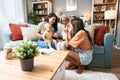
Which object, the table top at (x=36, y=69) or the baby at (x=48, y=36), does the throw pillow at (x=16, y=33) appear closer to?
the baby at (x=48, y=36)

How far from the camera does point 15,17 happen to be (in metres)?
3.99

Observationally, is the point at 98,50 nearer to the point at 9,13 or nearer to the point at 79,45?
the point at 79,45

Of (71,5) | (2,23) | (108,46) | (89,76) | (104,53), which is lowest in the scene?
(89,76)

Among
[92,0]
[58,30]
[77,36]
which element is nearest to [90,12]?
[92,0]

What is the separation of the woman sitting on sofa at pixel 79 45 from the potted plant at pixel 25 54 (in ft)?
3.00

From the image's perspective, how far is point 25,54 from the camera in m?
1.20

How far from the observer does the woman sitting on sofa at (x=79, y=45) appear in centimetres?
201

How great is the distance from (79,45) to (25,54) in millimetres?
1128

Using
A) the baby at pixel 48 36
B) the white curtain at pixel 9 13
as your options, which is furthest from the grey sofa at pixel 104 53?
the white curtain at pixel 9 13

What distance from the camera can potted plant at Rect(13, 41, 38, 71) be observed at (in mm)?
1195

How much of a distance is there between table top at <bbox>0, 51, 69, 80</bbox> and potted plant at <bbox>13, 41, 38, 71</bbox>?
6cm

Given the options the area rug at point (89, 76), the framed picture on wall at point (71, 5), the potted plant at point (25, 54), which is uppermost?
the framed picture on wall at point (71, 5)

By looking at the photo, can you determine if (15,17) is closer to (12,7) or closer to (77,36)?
(12,7)

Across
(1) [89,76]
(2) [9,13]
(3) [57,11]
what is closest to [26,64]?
(1) [89,76]
